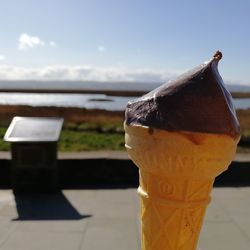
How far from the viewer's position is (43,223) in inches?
177

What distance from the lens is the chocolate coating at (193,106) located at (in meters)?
2.05

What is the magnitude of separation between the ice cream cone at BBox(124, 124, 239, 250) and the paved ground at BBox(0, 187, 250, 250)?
5.08ft

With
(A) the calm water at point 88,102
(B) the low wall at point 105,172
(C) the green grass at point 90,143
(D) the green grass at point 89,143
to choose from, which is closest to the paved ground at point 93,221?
(B) the low wall at point 105,172

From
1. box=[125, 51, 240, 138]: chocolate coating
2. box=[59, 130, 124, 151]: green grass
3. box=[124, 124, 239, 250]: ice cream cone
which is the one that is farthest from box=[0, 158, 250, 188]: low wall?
box=[125, 51, 240, 138]: chocolate coating

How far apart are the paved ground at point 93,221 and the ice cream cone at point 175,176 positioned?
5.08 feet

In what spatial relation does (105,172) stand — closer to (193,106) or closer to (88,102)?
(193,106)

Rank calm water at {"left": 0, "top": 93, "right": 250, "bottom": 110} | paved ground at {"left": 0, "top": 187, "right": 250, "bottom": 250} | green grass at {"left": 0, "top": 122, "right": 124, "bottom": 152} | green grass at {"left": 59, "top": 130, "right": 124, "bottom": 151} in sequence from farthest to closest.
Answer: calm water at {"left": 0, "top": 93, "right": 250, "bottom": 110}
green grass at {"left": 59, "top": 130, "right": 124, "bottom": 151}
green grass at {"left": 0, "top": 122, "right": 124, "bottom": 152}
paved ground at {"left": 0, "top": 187, "right": 250, "bottom": 250}

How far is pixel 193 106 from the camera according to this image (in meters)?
2.09

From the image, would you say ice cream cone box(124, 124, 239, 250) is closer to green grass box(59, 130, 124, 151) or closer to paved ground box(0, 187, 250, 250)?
paved ground box(0, 187, 250, 250)

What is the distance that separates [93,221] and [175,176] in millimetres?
2660

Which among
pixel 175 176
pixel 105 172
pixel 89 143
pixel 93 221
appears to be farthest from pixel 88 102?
pixel 175 176

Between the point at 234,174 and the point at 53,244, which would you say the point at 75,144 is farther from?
the point at 53,244

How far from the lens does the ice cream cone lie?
6.70 feet

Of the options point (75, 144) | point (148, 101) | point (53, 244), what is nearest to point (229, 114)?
point (148, 101)
